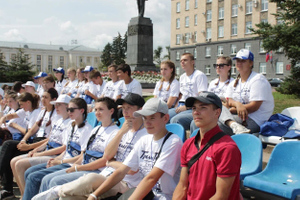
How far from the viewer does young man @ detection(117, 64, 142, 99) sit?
22.8ft

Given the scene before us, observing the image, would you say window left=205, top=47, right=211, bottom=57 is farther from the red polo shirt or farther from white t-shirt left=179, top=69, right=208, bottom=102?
the red polo shirt

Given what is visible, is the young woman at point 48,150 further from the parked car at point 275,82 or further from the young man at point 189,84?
the parked car at point 275,82

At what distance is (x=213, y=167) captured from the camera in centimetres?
226

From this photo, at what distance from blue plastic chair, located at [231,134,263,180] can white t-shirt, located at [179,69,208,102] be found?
7.53ft

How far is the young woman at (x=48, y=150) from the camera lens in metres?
4.63

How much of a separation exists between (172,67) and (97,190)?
3.78m

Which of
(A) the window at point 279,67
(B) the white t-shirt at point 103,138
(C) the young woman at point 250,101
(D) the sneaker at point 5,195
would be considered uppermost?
(A) the window at point 279,67

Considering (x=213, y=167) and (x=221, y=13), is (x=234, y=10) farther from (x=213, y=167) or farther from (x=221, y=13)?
(x=213, y=167)

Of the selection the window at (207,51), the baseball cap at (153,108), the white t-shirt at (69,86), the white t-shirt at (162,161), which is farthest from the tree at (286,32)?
the window at (207,51)

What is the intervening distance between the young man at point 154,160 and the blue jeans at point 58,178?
26.7 inches

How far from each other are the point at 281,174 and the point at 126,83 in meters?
4.49

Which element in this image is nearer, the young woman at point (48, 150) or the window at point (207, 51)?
the young woman at point (48, 150)

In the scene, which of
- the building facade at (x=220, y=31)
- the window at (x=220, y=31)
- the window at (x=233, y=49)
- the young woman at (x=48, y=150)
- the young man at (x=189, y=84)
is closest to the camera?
the young woman at (x=48, y=150)

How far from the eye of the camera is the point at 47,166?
437 cm
